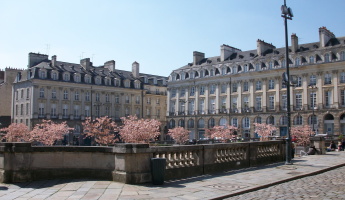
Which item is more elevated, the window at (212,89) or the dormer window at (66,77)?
the dormer window at (66,77)

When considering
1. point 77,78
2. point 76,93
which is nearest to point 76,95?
point 76,93

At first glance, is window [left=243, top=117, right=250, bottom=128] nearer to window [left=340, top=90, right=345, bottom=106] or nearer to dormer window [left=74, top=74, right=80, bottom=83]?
window [left=340, top=90, right=345, bottom=106]

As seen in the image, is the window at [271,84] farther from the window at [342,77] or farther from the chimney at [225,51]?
the chimney at [225,51]

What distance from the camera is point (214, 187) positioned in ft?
38.2

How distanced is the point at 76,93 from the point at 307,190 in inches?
2499

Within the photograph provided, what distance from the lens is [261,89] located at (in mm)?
66375

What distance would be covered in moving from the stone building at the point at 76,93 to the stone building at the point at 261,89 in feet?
23.9

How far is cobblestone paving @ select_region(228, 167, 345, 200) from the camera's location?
10344 mm

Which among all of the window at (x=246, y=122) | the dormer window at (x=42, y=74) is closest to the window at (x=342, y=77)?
the window at (x=246, y=122)

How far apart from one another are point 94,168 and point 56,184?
4.51 feet

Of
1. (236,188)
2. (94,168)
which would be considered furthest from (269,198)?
(94,168)

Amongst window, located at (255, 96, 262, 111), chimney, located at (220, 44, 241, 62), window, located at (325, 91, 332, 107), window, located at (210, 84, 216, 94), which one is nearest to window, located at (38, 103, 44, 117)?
window, located at (210, 84, 216, 94)

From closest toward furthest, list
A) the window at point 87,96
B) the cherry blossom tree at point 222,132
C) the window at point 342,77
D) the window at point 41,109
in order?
the window at point 342,77 → the cherry blossom tree at point 222,132 → the window at point 41,109 → the window at point 87,96

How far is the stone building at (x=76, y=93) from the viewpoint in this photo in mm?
65538
